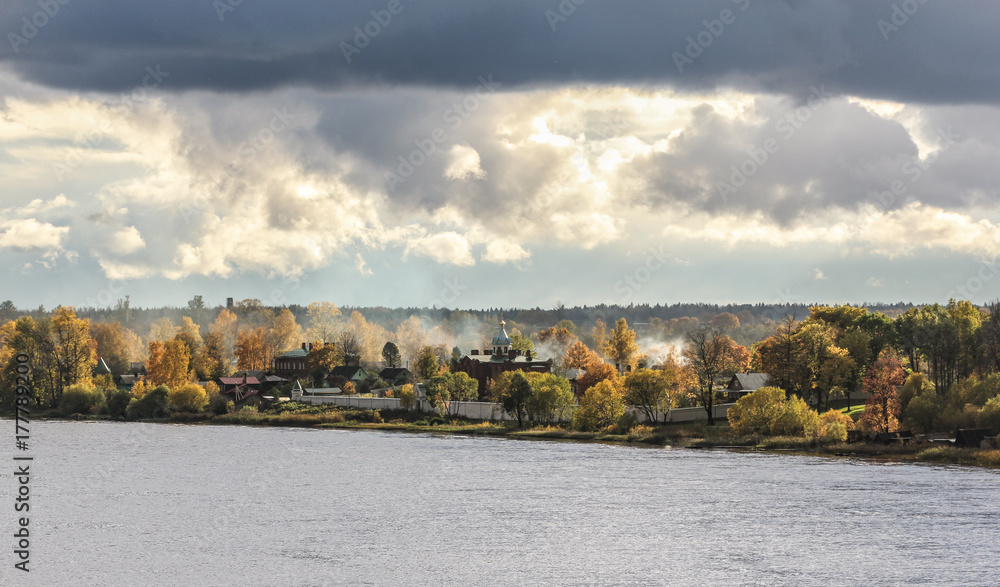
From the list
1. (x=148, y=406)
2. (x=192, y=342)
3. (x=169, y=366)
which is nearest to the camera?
(x=148, y=406)

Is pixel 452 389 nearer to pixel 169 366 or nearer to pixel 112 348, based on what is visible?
pixel 169 366

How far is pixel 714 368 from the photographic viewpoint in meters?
97.8

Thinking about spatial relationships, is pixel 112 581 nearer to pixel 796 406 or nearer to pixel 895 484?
pixel 895 484

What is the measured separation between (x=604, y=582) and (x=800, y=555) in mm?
9519

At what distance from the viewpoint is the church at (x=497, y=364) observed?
126562mm

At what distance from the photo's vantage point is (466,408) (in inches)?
4469

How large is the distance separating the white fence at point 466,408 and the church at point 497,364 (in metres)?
8.89

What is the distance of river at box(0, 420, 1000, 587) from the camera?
122ft

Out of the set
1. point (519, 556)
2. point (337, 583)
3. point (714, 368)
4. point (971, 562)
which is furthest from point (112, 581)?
point (714, 368)

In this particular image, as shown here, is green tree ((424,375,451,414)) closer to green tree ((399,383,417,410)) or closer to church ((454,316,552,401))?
green tree ((399,383,417,410))

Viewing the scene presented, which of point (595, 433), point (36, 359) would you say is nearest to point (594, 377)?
point (595, 433)


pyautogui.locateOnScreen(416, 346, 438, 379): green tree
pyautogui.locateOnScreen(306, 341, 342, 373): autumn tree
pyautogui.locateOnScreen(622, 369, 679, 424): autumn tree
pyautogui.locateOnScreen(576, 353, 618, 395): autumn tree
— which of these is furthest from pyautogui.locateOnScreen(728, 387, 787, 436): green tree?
pyautogui.locateOnScreen(306, 341, 342, 373): autumn tree

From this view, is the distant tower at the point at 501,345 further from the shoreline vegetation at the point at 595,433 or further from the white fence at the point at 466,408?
the shoreline vegetation at the point at 595,433

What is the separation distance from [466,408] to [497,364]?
1488cm
